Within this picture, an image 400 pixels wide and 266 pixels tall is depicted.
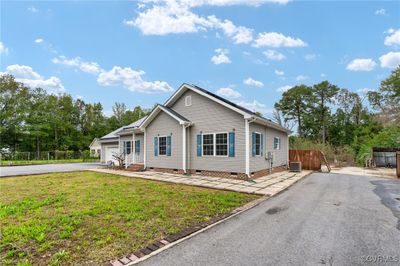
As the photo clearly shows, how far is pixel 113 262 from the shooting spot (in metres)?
3.01

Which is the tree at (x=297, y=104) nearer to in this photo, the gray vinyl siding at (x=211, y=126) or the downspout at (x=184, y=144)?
the gray vinyl siding at (x=211, y=126)

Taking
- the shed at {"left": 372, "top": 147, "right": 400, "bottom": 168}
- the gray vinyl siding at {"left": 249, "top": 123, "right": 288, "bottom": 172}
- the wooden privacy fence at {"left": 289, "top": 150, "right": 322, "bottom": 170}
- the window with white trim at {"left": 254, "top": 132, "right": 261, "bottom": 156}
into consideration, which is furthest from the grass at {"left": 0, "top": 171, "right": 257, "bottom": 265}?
the shed at {"left": 372, "top": 147, "right": 400, "bottom": 168}

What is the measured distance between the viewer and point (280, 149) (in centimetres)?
1559

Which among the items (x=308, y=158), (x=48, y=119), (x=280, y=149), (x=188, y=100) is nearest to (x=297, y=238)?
(x=188, y=100)

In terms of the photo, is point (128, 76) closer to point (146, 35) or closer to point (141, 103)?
point (146, 35)

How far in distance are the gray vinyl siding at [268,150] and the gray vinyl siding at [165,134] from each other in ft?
13.5

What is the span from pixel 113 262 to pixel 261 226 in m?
2.77

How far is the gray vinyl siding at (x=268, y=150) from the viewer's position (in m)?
11.1

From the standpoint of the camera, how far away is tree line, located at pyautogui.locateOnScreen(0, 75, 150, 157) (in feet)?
109

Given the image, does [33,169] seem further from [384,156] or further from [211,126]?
[384,156]

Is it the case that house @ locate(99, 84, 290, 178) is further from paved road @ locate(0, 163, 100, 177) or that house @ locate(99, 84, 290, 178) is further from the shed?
the shed

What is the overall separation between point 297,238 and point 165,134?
10597 millimetres

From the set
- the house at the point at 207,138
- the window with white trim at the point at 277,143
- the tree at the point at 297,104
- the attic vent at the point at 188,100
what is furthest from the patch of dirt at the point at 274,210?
the tree at the point at 297,104

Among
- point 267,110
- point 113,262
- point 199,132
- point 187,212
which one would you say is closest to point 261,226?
point 187,212
